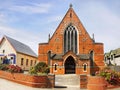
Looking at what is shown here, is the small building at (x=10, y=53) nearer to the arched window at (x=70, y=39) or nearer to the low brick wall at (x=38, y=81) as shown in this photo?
the arched window at (x=70, y=39)

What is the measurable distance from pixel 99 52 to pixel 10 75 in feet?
74.6

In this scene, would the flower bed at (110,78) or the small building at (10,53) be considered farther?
the small building at (10,53)

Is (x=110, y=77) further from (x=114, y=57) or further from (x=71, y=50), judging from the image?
(x=114, y=57)

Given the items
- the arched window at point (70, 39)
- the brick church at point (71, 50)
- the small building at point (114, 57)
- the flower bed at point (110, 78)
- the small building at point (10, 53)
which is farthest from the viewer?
the small building at point (114, 57)

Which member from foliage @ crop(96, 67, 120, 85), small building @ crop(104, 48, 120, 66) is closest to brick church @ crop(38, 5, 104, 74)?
small building @ crop(104, 48, 120, 66)

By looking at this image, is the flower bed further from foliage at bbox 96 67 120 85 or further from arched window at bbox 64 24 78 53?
arched window at bbox 64 24 78 53

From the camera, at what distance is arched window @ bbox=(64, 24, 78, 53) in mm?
48312

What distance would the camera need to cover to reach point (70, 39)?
4866 cm

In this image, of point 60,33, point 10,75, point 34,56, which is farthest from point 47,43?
point 10,75

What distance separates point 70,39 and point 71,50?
10.9ft

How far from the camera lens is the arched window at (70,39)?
159 feet

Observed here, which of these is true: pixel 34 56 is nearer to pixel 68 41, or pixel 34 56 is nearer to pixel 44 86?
pixel 68 41

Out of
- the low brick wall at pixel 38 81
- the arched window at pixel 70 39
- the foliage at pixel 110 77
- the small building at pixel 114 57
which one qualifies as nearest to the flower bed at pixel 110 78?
the foliage at pixel 110 77

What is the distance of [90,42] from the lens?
157 feet
